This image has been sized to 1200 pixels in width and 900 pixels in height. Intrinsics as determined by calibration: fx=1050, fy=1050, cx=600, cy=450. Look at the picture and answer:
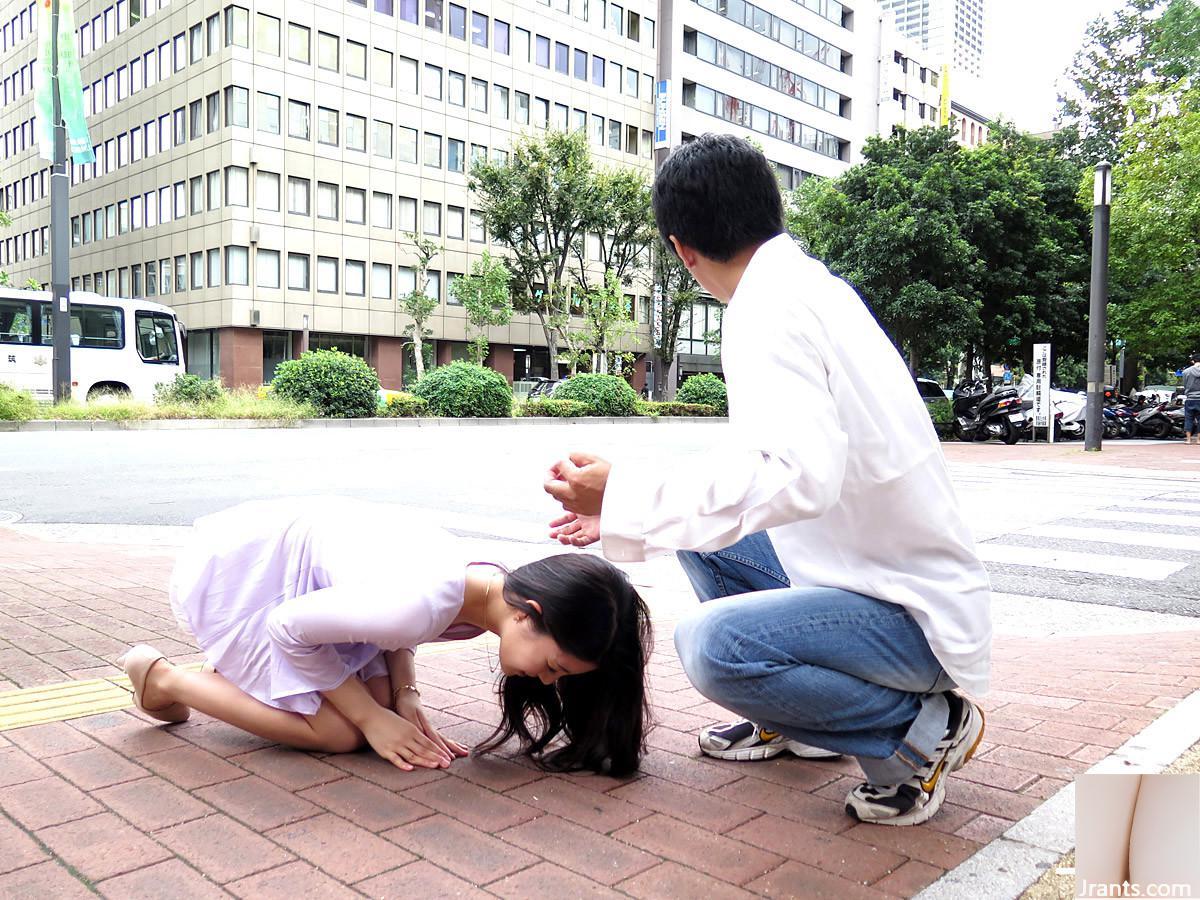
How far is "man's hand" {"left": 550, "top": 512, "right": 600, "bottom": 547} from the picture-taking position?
218 cm

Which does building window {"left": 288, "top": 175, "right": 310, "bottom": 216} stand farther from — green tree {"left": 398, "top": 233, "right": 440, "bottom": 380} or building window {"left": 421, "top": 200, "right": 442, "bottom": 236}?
building window {"left": 421, "top": 200, "right": 442, "bottom": 236}

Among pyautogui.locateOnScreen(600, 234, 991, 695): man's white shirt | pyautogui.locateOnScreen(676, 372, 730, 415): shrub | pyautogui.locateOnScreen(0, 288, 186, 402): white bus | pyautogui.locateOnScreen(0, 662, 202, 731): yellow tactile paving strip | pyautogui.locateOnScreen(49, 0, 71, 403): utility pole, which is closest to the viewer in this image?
pyautogui.locateOnScreen(600, 234, 991, 695): man's white shirt

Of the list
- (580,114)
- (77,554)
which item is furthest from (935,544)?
(580,114)

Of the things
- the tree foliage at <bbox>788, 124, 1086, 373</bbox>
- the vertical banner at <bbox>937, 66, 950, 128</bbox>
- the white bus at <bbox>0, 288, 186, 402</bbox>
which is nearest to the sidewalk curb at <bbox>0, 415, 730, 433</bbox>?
the white bus at <bbox>0, 288, 186, 402</bbox>

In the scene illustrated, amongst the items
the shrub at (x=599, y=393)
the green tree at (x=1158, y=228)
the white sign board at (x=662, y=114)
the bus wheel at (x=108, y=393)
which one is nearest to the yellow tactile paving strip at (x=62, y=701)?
the bus wheel at (x=108, y=393)

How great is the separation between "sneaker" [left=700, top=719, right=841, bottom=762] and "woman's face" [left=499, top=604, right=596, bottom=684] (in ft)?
2.01

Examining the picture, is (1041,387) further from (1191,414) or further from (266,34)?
(266,34)

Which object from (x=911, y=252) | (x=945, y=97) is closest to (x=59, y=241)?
(x=911, y=252)

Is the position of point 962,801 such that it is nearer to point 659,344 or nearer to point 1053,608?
point 1053,608

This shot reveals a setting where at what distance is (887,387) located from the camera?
2232 mm

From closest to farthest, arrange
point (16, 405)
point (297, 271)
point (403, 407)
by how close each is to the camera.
→ point (16, 405) → point (403, 407) → point (297, 271)

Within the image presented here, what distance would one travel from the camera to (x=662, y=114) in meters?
55.1

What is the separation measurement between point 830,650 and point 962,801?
0.66 m

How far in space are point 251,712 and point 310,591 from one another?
0.38 meters
